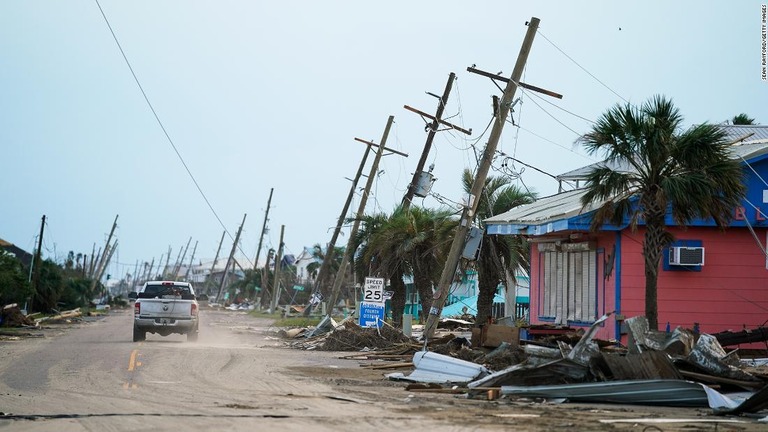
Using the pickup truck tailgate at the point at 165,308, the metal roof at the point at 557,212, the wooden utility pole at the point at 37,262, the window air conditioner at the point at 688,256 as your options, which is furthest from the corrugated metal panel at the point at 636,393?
the wooden utility pole at the point at 37,262

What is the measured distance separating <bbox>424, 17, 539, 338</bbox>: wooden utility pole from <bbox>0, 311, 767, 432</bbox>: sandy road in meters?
4.54

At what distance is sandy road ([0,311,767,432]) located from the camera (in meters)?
11.0

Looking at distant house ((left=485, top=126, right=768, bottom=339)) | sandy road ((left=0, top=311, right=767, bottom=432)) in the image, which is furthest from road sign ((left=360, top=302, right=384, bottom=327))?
sandy road ((left=0, top=311, right=767, bottom=432))

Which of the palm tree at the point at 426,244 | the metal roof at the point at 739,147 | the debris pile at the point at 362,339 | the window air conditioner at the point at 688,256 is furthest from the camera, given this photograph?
the palm tree at the point at 426,244

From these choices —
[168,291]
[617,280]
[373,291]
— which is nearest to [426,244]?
[373,291]

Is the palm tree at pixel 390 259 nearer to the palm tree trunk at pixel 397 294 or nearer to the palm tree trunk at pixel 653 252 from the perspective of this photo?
the palm tree trunk at pixel 397 294

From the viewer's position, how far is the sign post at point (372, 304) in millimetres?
30562

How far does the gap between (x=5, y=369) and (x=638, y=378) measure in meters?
12.5

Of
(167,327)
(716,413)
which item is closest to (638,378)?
(716,413)

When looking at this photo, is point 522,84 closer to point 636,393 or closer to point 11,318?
point 636,393

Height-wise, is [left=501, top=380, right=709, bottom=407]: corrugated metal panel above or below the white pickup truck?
below

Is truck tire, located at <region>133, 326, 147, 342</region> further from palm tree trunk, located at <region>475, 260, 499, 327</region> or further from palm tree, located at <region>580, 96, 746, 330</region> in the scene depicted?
palm tree, located at <region>580, 96, 746, 330</region>

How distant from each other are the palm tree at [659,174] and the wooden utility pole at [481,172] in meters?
3.49

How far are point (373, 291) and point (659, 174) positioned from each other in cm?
1248
